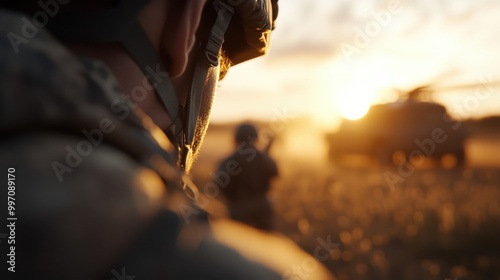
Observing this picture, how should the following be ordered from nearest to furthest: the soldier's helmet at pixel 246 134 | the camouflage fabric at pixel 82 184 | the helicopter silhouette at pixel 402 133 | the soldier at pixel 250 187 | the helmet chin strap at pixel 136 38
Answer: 1. the camouflage fabric at pixel 82 184
2. the helmet chin strap at pixel 136 38
3. the soldier at pixel 250 187
4. the soldier's helmet at pixel 246 134
5. the helicopter silhouette at pixel 402 133

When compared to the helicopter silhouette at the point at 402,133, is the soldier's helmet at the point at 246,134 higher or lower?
lower

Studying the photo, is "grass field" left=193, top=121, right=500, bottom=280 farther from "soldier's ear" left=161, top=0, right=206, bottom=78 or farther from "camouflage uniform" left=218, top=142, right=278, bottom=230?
"soldier's ear" left=161, top=0, right=206, bottom=78

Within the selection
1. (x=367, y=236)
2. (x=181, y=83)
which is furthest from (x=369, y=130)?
(x=181, y=83)

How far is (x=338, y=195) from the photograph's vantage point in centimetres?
1352

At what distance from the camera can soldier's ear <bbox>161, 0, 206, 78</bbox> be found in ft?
3.58

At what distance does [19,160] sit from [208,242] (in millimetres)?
255

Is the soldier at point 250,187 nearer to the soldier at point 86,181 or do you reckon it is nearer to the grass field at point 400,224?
the grass field at point 400,224

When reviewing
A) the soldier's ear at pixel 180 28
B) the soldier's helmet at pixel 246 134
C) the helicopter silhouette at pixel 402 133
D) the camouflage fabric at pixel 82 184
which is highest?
the helicopter silhouette at pixel 402 133

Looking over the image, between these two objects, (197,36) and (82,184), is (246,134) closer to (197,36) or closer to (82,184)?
(197,36)

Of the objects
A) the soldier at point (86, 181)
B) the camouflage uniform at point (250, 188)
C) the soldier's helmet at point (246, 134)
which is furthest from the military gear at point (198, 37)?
the soldier's helmet at point (246, 134)

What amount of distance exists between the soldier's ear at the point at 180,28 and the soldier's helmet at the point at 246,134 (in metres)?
4.23

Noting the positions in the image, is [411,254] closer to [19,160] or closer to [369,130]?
[19,160]

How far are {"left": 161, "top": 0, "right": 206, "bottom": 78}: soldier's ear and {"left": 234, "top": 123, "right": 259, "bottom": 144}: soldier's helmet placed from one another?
4226 millimetres

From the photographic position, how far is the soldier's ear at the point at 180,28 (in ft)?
3.58
